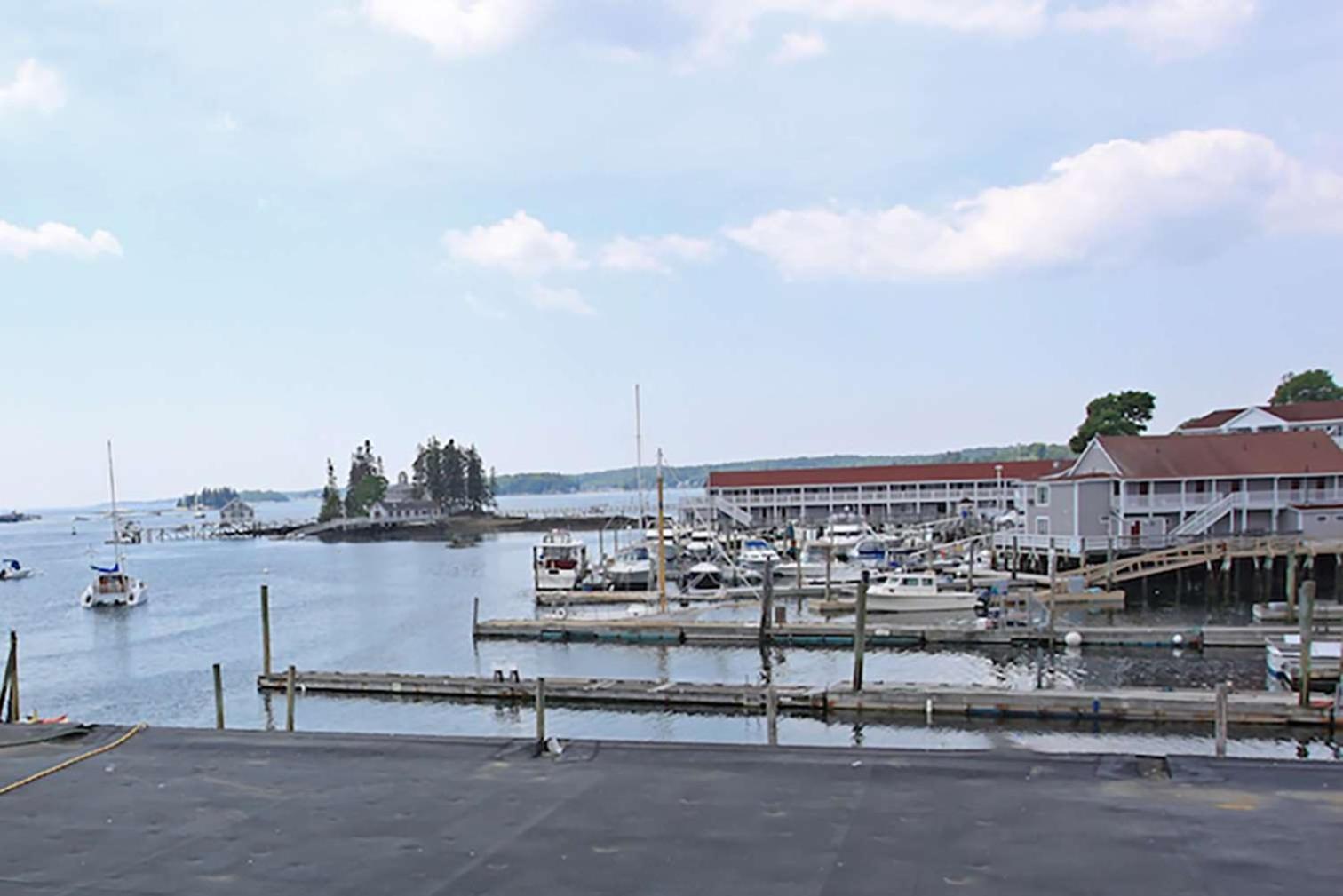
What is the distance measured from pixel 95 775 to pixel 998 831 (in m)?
9.00

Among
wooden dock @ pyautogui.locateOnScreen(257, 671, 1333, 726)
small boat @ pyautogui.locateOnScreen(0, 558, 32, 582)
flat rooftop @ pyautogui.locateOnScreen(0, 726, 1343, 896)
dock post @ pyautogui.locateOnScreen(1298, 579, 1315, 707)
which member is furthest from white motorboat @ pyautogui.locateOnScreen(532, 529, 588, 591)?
small boat @ pyautogui.locateOnScreen(0, 558, 32, 582)

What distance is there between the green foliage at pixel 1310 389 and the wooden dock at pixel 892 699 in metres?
92.7

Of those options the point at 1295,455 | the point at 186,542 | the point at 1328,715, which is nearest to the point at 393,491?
the point at 186,542

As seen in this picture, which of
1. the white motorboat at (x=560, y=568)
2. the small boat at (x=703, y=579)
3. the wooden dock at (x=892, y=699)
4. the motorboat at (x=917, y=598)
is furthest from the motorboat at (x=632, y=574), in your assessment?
the wooden dock at (x=892, y=699)

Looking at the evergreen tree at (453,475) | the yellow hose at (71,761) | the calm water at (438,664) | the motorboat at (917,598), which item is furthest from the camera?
the evergreen tree at (453,475)

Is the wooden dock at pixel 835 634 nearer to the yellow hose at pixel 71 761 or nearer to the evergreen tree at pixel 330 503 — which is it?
the yellow hose at pixel 71 761

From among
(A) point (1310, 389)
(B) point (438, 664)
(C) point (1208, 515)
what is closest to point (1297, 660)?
(C) point (1208, 515)

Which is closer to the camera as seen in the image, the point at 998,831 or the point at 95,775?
the point at 998,831

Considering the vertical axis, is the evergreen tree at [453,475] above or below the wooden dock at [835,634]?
above

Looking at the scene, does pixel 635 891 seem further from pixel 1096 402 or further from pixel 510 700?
pixel 1096 402

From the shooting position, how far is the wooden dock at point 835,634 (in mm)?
33594

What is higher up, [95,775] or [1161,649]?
[95,775]

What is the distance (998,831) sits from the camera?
311 inches

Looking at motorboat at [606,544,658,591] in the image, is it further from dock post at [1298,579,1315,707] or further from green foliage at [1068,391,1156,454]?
green foliage at [1068,391,1156,454]
